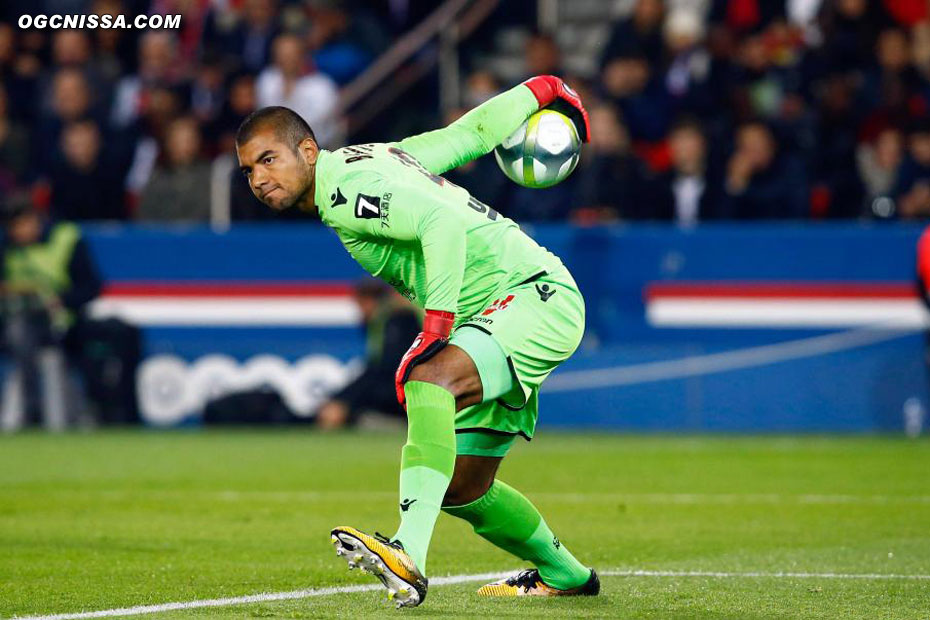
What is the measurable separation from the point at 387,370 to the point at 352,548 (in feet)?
31.6

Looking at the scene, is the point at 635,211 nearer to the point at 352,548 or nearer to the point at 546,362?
the point at 546,362

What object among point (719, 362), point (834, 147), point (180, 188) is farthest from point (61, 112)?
point (834, 147)

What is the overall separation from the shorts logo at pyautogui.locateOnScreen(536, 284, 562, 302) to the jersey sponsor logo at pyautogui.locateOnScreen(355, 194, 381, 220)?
652 mm

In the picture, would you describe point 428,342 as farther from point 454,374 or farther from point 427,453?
point 427,453

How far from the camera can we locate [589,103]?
16.1 metres

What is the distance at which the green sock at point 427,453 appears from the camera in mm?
5332

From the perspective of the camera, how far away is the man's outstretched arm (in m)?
6.13

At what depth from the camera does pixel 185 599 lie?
19.1ft

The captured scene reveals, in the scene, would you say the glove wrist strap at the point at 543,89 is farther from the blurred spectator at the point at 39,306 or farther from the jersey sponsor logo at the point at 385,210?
the blurred spectator at the point at 39,306

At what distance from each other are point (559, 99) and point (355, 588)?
2016 mm

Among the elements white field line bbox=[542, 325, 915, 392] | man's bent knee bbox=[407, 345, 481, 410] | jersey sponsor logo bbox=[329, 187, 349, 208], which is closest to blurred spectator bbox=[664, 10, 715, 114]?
white field line bbox=[542, 325, 915, 392]

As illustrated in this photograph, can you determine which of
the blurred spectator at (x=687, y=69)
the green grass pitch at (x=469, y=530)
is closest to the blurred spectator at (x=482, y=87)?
the blurred spectator at (x=687, y=69)

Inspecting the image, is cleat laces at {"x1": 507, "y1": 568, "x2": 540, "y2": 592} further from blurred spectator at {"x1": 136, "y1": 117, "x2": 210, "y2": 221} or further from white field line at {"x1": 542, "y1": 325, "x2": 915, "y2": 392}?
blurred spectator at {"x1": 136, "y1": 117, "x2": 210, "y2": 221}

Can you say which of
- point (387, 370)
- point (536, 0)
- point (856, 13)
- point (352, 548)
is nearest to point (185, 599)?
point (352, 548)
